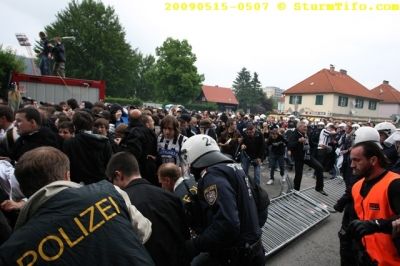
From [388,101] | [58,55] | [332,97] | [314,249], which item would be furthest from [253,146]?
[388,101]

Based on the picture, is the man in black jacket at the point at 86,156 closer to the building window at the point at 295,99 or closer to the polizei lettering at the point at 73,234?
the polizei lettering at the point at 73,234

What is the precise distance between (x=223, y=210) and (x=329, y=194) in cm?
686

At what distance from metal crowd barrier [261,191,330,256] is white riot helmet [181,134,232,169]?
2826 mm

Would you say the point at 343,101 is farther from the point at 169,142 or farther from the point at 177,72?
the point at 169,142

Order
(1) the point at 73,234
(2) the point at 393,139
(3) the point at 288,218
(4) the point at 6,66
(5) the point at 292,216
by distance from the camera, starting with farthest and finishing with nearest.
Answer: (4) the point at 6,66 → (5) the point at 292,216 → (3) the point at 288,218 → (2) the point at 393,139 → (1) the point at 73,234

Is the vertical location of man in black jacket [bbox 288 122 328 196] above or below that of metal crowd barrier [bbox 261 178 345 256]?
above

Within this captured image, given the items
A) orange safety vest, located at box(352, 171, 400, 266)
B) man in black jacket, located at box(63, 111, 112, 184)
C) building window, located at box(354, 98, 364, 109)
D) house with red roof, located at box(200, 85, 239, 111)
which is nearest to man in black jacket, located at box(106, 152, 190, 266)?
orange safety vest, located at box(352, 171, 400, 266)

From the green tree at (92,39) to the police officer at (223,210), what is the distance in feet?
129

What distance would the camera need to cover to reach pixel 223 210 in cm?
229

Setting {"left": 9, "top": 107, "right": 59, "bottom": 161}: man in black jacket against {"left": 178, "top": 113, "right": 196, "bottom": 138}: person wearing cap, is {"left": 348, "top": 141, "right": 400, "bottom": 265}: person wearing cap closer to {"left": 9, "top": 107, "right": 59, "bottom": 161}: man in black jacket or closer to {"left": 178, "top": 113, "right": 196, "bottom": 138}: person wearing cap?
{"left": 9, "top": 107, "right": 59, "bottom": 161}: man in black jacket

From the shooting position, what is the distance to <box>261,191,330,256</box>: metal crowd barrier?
17.4 feet

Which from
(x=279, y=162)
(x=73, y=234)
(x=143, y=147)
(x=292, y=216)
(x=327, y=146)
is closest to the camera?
(x=73, y=234)

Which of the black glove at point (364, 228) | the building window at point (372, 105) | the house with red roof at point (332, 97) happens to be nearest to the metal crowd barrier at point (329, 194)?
the black glove at point (364, 228)

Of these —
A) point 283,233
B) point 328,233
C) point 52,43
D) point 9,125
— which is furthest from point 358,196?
point 52,43
